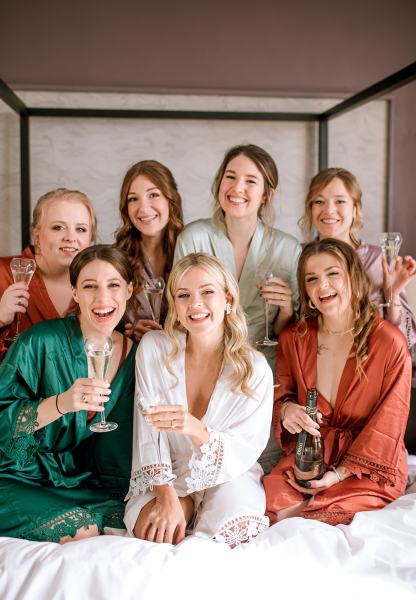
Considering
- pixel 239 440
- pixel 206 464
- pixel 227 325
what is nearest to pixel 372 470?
pixel 239 440

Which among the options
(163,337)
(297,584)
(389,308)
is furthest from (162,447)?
(389,308)

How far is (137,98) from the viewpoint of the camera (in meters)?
4.18

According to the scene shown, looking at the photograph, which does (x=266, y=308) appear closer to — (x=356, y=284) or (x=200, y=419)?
(x=356, y=284)

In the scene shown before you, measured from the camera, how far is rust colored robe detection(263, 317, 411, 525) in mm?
2363

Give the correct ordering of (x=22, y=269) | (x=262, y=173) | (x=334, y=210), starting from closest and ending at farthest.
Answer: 1. (x=22, y=269)
2. (x=262, y=173)
3. (x=334, y=210)

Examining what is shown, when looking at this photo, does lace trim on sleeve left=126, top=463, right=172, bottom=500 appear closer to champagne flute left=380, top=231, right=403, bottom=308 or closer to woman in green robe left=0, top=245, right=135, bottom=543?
woman in green robe left=0, top=245, right=135, bottom=543

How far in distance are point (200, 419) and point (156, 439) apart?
0.18 m

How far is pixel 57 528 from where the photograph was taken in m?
2.15

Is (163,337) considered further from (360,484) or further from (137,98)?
(137,98)

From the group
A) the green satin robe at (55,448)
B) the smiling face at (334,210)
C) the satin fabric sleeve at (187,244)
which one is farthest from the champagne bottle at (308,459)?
the smiling face at (334,210)

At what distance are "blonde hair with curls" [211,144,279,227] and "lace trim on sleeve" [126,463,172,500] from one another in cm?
117

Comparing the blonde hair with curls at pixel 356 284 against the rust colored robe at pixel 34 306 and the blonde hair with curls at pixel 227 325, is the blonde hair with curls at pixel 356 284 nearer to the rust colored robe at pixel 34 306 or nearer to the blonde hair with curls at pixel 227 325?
the blonde hair with curls at pixel 227 325

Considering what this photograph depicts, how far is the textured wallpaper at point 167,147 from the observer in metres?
4.15

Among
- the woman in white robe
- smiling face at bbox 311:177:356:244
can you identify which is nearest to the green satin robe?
the woman in white robe
